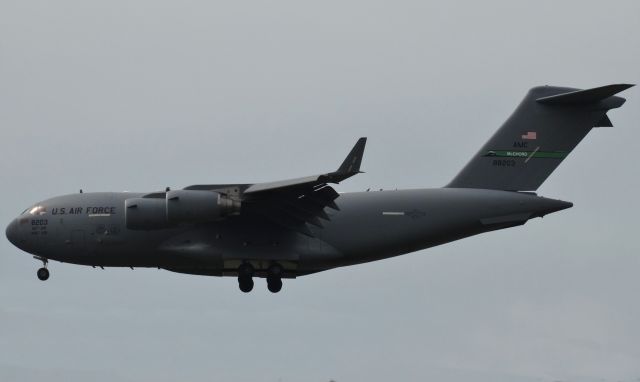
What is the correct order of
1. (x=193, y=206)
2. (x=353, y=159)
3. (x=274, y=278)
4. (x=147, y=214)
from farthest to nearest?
(x=274, y=278), (x=147, y=214), (x=193, y=206), (x=353, y=159)

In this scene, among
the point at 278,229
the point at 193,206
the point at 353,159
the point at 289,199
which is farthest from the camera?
the point at 278,229

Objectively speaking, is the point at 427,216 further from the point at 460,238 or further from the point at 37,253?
the point at 37,253

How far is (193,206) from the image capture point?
23.6m

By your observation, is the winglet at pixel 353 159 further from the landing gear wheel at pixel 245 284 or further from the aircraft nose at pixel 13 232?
the aircraft nose at pixel 13 232

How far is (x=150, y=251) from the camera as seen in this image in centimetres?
2488

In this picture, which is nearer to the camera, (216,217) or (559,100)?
(216,217)

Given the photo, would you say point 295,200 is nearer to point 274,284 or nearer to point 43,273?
point 274,284

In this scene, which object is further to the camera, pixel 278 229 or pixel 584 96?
pixel 584 96

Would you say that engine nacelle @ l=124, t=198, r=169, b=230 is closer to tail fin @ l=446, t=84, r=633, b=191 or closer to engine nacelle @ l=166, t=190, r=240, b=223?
engine nacelle @ l=166, t=190, r=240, b=223

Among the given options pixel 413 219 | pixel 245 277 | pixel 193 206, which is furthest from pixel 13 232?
pixel 413 219

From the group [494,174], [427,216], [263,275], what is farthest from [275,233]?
[494,174]

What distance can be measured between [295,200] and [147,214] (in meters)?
2.96

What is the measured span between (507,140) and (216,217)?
6.84m

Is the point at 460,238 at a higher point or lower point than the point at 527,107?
lower
